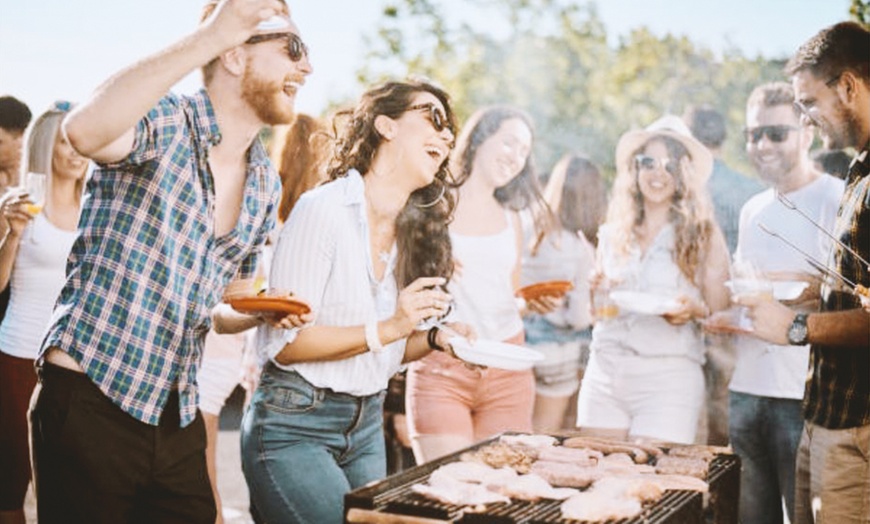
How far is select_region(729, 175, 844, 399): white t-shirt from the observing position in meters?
3.67

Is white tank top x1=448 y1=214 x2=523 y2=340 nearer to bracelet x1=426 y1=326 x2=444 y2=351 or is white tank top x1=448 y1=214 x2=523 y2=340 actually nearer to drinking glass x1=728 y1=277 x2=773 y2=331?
bracelet x1=426 y1=326 x2=444 y2=351

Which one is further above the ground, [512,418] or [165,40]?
[165,40]

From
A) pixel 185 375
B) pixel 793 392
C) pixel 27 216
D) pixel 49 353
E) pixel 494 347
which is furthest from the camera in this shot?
pixel 793 392

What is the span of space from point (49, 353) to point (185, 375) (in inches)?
12.7

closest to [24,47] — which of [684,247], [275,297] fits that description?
[275,297]

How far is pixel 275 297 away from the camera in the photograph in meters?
2.40

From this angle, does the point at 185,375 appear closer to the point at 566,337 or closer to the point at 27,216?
the point at 27,216

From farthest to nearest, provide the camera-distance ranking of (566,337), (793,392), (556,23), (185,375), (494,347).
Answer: (556,23) → (566,337) → (793,392) → (494,347) → (185,375)

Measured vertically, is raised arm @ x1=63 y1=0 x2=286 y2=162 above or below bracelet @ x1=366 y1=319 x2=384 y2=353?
above

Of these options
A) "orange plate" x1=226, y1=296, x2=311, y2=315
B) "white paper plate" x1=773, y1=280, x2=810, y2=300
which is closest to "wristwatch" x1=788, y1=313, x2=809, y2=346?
"white paper plate" x1=773, y1=280, x2=810, y2=300

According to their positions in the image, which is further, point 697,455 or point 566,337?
point 566,337

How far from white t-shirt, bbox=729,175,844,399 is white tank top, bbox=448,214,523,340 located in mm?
922

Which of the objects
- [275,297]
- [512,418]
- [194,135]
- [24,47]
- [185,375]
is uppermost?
[24,47]

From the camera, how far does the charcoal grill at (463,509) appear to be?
2.11m
